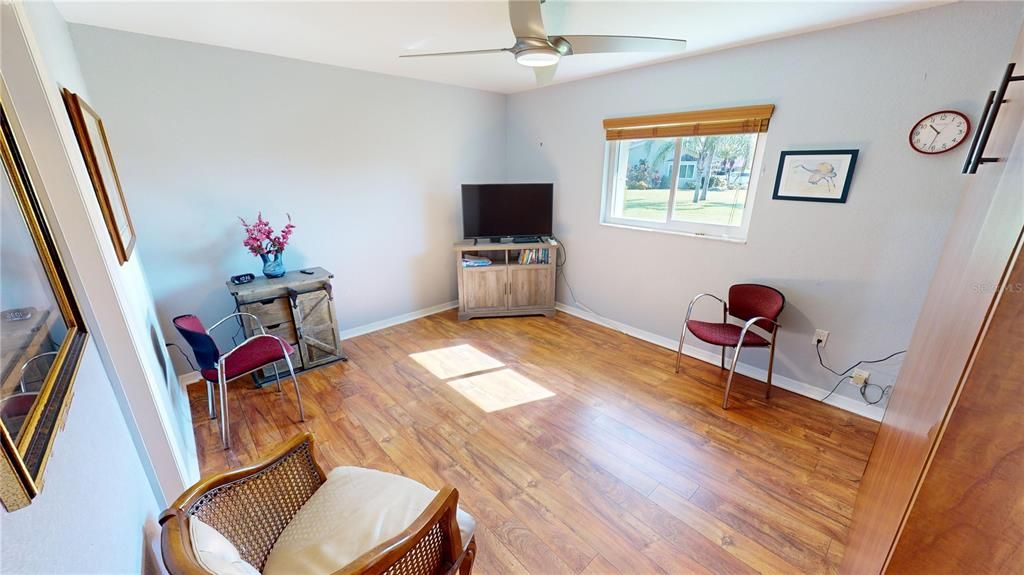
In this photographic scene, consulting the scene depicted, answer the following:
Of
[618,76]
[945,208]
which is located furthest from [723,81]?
[945,208]

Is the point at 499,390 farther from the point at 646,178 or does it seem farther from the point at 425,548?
the point at 646,178

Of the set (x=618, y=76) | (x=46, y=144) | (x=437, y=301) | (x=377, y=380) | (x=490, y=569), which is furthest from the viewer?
(x=437, y=301)

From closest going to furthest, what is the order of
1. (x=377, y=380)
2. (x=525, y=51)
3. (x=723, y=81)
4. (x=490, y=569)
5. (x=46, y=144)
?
(x=46, y=144) < (x=490, y=569) < (x=525, y=51) < (x=723, y=81) < (x=377, y=380)

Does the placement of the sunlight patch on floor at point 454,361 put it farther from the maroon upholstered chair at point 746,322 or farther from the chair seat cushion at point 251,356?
the maroon upholstered chair at point 746,322

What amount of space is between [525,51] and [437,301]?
8.89 feet

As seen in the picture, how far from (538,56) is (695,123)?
1418 mm

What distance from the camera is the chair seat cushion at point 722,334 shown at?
236cm

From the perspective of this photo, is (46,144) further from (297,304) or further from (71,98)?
(297,304)

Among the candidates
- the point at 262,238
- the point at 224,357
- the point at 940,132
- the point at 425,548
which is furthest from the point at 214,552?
the point at 940,132

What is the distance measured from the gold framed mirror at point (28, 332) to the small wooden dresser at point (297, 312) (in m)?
1.60

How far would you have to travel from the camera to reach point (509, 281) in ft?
12.3

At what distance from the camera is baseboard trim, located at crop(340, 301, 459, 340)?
3395mm

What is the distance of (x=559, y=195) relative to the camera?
3.72m

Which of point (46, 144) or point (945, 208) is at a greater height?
point (46, 144)
